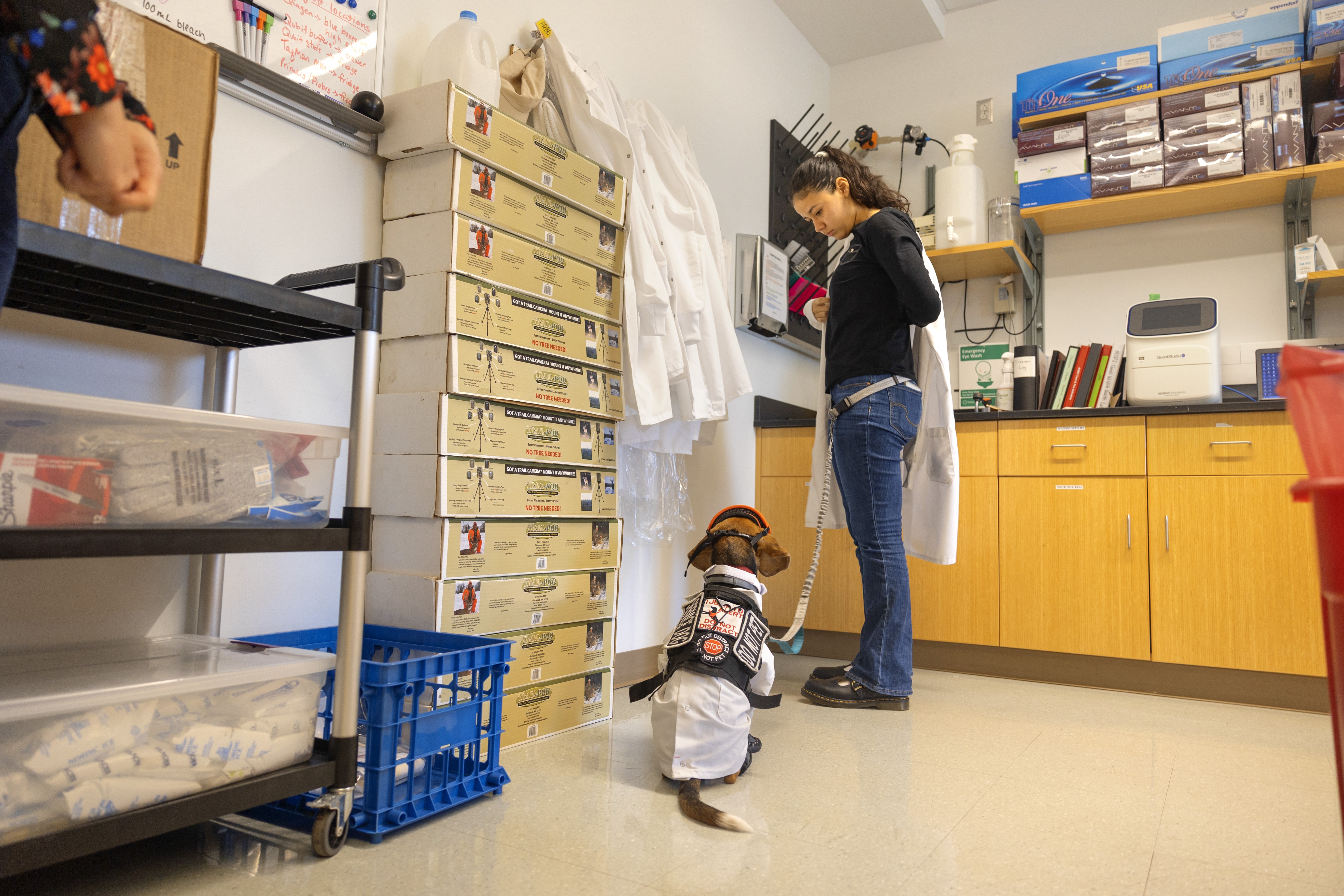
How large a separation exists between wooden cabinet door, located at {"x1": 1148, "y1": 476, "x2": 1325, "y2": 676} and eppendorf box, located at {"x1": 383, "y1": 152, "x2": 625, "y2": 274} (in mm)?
1960

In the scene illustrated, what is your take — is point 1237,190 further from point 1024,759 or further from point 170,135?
point 170,135

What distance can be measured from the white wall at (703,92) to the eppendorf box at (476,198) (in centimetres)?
24

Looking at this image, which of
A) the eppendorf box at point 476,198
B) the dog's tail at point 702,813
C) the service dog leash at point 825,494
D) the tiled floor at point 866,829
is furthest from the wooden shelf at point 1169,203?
the dog's tail at point 702,813

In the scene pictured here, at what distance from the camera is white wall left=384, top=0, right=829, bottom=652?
7.00 feet

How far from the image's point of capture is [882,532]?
2234 mm

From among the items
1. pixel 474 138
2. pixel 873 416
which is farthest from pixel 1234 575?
pixel 474 138

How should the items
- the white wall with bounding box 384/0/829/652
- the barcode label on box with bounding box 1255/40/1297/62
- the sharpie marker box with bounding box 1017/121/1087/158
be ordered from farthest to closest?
the sharpie marker box with bounding box 1017/121/1087/158 < the barcode label on box with bounding box 1255/40/1297/62 < the white wall with bounding box 384/0/829/652

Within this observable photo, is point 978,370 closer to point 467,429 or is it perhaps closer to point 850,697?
point 850,697

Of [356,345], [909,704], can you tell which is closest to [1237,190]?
[909,704]

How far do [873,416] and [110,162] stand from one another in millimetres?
1835

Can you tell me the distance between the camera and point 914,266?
6.93 ft

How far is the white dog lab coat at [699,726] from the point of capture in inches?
58.1

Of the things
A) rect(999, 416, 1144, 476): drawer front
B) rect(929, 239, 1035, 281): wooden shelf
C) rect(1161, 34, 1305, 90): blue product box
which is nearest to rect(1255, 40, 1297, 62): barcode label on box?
rect(1161, 34, 1305, 90): blue product box

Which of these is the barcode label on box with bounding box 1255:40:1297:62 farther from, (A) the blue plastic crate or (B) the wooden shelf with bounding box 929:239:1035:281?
(A) the blue plastic crate
